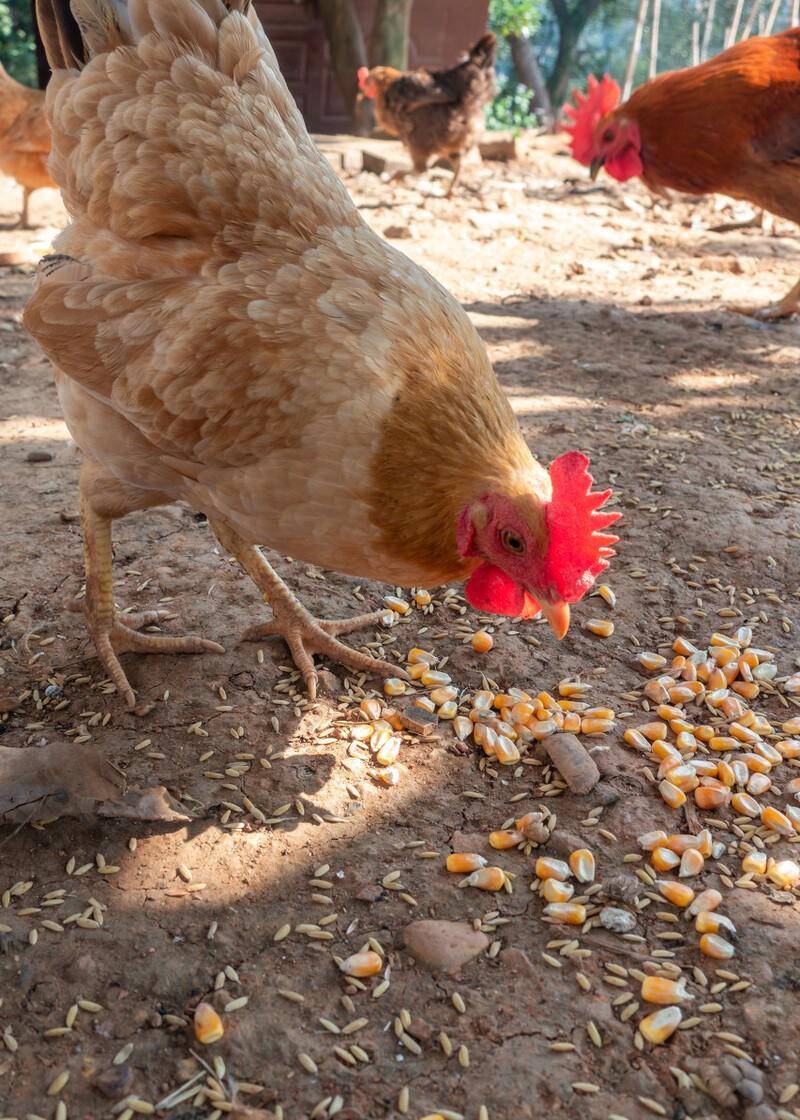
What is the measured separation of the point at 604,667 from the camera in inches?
115

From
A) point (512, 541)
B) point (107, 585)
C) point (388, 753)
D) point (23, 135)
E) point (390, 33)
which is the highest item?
point (390, 33)

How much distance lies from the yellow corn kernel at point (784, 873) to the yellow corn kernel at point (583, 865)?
0.43 meters

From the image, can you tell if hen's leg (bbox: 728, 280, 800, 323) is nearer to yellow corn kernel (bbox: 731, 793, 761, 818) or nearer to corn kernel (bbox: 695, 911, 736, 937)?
yellow corn kernel (bbox: 731, 793, 761, 818)

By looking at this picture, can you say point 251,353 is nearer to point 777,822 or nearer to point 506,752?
point 506,752

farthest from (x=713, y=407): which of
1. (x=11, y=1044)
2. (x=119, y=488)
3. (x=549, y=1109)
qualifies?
(x=11, y=1044)

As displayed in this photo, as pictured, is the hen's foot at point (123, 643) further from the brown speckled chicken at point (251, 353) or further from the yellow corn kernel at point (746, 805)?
the yellow corn kernel at point (746, 805)

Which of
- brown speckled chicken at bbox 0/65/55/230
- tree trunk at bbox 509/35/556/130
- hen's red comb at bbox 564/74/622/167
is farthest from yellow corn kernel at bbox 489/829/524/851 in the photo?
tree trunk at bbox 509/35/556/130

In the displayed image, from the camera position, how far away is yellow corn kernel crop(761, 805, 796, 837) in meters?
2.32

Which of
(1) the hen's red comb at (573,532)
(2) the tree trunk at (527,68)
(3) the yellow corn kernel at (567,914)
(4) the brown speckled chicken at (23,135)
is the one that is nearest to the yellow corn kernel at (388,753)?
(3) the yellow corn kernel at (567,914)

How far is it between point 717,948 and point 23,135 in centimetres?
740

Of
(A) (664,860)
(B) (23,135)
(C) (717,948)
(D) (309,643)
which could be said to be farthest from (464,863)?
(B) (23,135)

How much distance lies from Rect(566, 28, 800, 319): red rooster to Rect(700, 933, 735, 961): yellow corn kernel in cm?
493

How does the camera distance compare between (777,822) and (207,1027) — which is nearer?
(207,1027)

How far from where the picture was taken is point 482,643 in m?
2.96
